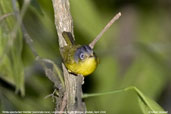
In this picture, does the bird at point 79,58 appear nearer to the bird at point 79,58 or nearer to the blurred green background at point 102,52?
the bird at point 79,58

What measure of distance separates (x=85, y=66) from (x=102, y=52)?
1537mm

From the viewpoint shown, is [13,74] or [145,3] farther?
[145,3]

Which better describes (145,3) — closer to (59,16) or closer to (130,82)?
(130,82)

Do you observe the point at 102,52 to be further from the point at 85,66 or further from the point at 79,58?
the point at 85,66

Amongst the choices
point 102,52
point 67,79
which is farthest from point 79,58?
point 102,52

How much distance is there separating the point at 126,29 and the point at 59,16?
2447 millimetres

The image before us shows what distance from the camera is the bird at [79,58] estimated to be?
5.66 feet

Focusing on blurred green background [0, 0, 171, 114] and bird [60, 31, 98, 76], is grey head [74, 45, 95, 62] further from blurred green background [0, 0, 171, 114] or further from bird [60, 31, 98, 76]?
blurred green background [0, 0, 171, 114]

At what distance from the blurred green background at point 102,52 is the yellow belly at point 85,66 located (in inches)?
10.7

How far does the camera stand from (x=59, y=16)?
149 cm

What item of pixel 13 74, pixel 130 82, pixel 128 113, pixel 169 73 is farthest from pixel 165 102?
pixel 13 74

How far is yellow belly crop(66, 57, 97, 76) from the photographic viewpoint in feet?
5.66

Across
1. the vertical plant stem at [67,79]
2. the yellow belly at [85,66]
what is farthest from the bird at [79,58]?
the vertical plant stem at [67,79]

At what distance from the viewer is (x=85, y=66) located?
1.78 m
